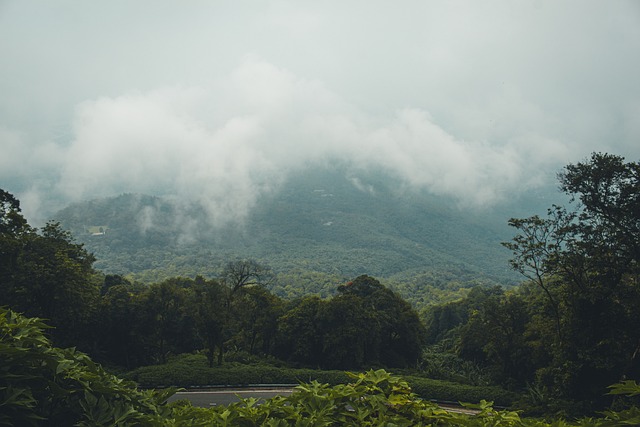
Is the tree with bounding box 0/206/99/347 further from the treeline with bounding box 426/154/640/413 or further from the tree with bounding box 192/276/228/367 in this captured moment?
the treeline with bounding box 426/154/640/413

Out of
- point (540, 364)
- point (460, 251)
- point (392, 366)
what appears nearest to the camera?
point (540, 364)

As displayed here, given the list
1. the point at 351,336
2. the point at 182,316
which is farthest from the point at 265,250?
the point at 351,336

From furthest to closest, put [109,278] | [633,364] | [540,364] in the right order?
[109,278]
[540,364]
[633,364]

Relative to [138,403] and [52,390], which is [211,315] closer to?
[138,403]

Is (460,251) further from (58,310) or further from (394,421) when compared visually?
(394,421)

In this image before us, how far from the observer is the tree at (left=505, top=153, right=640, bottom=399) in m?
15.3

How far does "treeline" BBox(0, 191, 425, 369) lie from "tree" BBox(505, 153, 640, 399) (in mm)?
13838

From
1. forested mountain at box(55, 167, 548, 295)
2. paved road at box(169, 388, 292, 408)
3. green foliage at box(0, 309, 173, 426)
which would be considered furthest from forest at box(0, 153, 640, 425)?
forested mountain at box(55, 167, 548, 295)

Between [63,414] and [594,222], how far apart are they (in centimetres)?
1890

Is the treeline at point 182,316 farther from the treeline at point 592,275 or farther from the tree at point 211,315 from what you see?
the treeline at point 592,275

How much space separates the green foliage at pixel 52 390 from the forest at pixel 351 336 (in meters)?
0.01

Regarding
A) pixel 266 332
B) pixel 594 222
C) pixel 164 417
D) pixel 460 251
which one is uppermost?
pixel 460 251

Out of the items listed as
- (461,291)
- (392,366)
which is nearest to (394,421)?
(392,366)

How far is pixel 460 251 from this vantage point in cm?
19138
